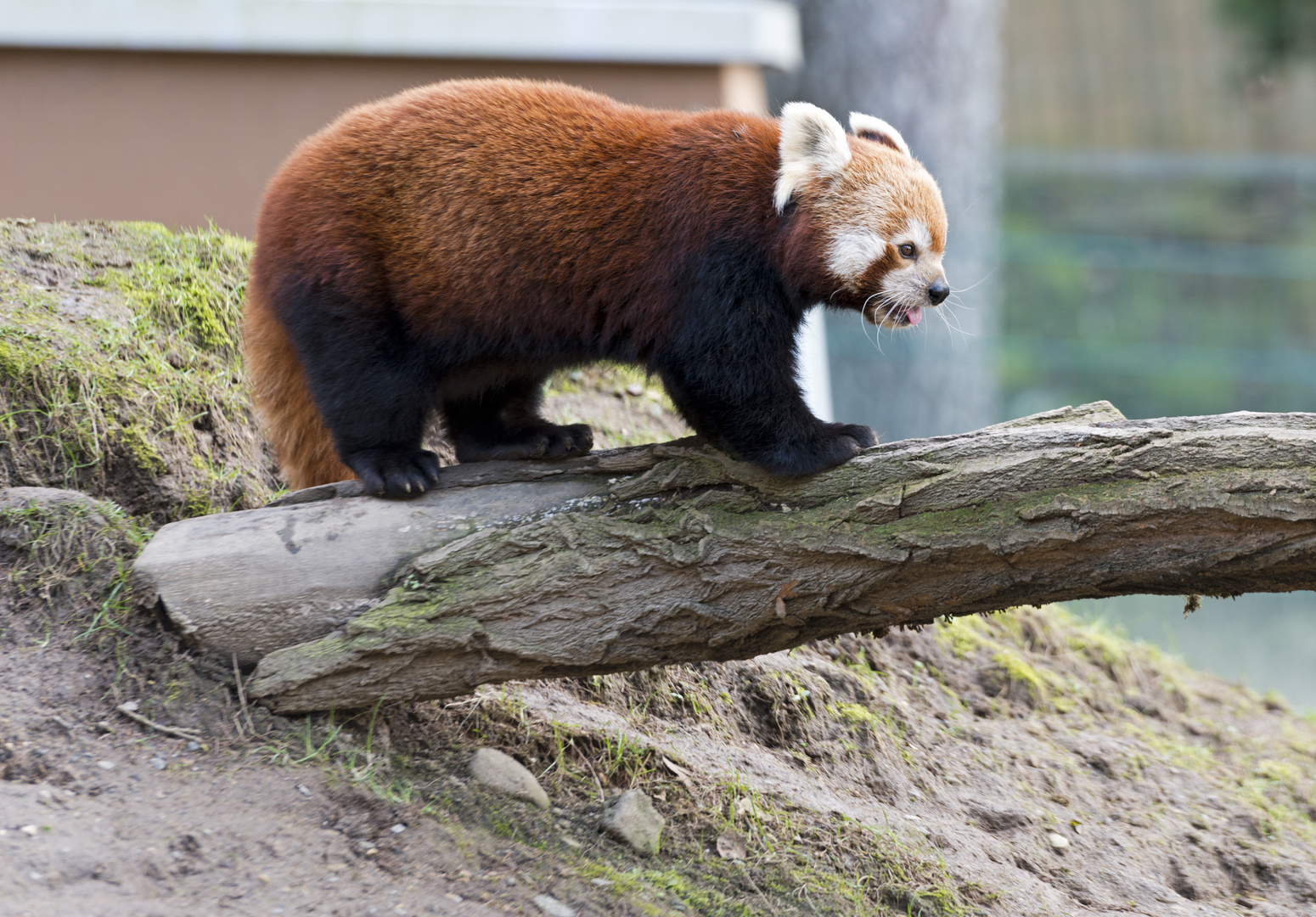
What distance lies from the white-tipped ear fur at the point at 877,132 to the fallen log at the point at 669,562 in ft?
3.35

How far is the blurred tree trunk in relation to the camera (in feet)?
26.7

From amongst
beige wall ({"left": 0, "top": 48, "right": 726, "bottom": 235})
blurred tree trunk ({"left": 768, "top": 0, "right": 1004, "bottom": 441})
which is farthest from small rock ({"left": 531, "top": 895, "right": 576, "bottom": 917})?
blurred tree trunk ({"left": 768, "top": 0, "right": 1004, "bottom": 441})

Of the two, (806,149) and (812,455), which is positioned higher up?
(806,149)

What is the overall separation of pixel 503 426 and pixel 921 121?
559cm

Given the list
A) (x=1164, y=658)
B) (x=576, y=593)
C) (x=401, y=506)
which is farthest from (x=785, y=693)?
(x=1164, y=658)

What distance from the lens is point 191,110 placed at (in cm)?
579

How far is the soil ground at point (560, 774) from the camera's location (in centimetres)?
254

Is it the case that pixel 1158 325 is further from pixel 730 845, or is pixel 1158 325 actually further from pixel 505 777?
pixel 505 777

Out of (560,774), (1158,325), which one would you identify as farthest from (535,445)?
(1158,325)

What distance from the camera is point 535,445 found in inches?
A: 142

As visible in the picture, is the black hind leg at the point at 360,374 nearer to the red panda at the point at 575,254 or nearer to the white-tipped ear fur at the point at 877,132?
the red panda at the point at 575,254

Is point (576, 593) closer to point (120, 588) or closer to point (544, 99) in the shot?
point (120, 588)

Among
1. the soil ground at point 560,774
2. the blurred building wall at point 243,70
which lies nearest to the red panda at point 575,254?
the soil ground at point 560,774

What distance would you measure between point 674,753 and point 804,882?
1.87 feet
